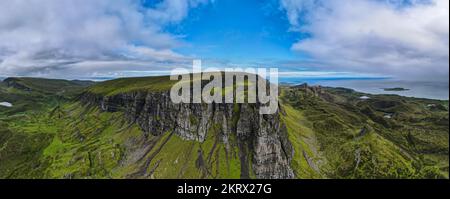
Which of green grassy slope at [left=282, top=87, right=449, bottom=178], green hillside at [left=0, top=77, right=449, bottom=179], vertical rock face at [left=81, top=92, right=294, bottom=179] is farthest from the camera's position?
green grassy slope at [left=282, top=87, right=449, bottom=178]

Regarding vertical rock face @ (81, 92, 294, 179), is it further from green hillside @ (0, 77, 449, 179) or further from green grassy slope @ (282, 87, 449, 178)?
green grassy slope @ (282, 87, 449, 178)

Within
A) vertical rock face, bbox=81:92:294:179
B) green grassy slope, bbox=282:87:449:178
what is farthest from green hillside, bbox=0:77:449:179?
vertical rock face, bbox=81:92:294:179

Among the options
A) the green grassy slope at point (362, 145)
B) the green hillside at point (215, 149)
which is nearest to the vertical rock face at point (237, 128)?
the green hillside at point (215, 149)

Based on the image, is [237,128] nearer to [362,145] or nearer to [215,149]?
[215,149]

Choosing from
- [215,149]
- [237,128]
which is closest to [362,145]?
[237,128]

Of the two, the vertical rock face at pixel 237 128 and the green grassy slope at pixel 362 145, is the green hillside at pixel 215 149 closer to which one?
the green grassy slope at pixel 362 145

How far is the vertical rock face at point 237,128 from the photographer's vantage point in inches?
3533

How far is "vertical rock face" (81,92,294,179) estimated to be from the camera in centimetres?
8975

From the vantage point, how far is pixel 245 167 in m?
89.8

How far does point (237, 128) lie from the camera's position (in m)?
96.2

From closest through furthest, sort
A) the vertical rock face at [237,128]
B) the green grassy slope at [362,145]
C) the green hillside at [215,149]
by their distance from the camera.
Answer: the vertical rock face at [237,128], the green hillside at [215,149], the green grassy slope at [362,145]
